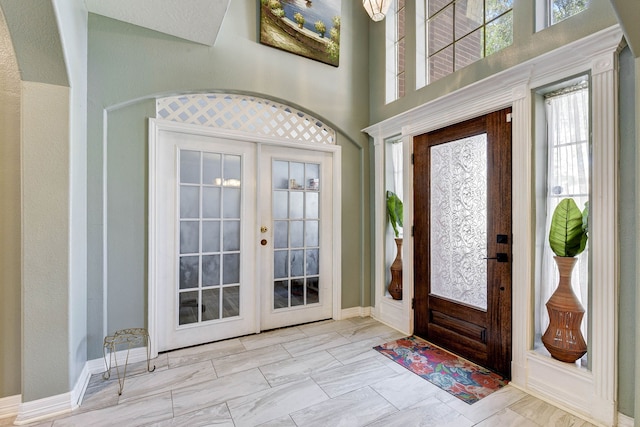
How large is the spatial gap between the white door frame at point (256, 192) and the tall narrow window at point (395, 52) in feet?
3.32

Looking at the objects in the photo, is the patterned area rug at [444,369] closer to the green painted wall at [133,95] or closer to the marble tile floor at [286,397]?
the marble tile floor at [286,397]

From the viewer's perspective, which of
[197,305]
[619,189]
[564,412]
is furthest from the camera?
[197,305]

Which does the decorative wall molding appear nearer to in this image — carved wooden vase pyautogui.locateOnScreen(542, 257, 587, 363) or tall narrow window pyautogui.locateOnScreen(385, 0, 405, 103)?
carved wooden vase pyautogui.locateOnScreen(542, 257, 587, 363)

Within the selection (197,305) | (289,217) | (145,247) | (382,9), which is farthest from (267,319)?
(382,9)

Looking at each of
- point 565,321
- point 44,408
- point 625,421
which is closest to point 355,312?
point 565,321

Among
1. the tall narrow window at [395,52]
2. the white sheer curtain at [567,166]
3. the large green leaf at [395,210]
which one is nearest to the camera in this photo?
the white sheer curtain at [567,166]

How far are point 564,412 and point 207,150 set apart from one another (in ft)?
11.6

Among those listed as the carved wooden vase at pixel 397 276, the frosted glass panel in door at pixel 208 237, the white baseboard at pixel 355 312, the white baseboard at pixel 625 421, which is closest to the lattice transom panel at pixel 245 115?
the frosted glass panel in door at pixel 208 237

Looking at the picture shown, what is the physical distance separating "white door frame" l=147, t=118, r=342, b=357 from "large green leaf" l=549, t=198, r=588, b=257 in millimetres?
2142

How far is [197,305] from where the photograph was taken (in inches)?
117

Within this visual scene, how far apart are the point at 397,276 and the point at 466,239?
107 cm

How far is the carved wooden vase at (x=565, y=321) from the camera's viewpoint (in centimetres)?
198

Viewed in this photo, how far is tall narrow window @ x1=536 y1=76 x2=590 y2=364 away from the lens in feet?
6.79

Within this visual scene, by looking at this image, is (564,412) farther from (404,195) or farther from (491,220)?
(404,195)
